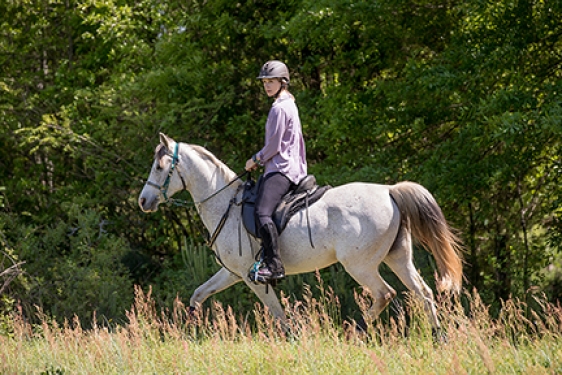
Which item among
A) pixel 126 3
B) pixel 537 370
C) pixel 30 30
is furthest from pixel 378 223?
pixel 30 30

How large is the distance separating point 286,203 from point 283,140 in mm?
610

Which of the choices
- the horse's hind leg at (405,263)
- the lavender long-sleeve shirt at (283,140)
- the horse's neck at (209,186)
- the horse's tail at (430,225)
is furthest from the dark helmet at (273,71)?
the horse's hind leg at (405,263)

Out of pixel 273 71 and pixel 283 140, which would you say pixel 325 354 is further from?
pixel 273 71

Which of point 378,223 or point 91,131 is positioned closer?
point 378,223

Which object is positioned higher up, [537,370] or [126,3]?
[126,3]

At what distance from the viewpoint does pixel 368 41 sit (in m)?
12.5

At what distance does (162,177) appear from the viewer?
8.17m

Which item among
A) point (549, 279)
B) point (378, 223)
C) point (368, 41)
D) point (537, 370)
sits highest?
point (368, 41)

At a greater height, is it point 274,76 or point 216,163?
point 274,76

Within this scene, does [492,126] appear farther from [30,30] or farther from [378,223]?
[30,30]

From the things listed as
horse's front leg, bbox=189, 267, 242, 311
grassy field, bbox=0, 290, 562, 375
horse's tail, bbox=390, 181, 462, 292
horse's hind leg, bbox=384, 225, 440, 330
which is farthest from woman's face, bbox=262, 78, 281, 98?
grassy field, bbox=0, 290, 562, 375

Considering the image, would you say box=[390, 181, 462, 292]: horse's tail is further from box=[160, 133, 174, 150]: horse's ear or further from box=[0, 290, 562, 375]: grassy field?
box=[160, 133, 174, 150]: horse's ear

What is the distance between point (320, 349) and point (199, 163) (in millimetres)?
2760

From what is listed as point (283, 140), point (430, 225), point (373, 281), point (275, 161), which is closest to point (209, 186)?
point (275, 161)
